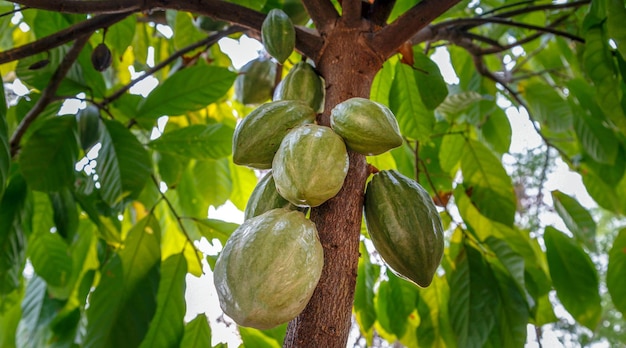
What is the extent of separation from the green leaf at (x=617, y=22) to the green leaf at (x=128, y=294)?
112 cm

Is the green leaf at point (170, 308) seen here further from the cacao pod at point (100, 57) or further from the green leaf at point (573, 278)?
the green leaf at point (573, 278)

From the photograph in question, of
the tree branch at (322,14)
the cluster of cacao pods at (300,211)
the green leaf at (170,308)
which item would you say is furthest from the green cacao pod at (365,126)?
the green leaf at (170,308)

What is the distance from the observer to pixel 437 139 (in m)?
1.95

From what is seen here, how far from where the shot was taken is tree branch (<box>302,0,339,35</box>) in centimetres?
100

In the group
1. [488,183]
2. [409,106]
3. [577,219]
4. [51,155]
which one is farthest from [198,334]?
[577,219]

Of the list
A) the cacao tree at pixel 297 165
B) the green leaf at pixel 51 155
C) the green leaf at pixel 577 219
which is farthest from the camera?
the green leaf at pixel 577 219

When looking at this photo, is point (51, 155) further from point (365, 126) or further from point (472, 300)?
point (472, 300)

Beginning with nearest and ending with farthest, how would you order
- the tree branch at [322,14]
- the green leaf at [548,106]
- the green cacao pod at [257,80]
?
the tree branch at [322,14]
the green cacao pod at [257,80]
the green leaf at [548,106]

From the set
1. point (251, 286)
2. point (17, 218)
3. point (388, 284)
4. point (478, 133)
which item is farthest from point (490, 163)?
point (17, 218)

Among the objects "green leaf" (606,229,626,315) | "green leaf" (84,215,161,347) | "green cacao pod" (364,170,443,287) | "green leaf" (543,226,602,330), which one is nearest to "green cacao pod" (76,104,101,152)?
"green leaf" (84,215,161,347)

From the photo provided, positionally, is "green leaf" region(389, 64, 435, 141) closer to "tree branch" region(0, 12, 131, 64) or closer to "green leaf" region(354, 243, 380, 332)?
"green leaf" region(354, 243, 380, 332)

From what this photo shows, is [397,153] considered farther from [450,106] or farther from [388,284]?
[388,284]

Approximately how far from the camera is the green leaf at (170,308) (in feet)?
4.29

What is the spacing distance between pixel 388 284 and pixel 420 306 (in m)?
0.11
